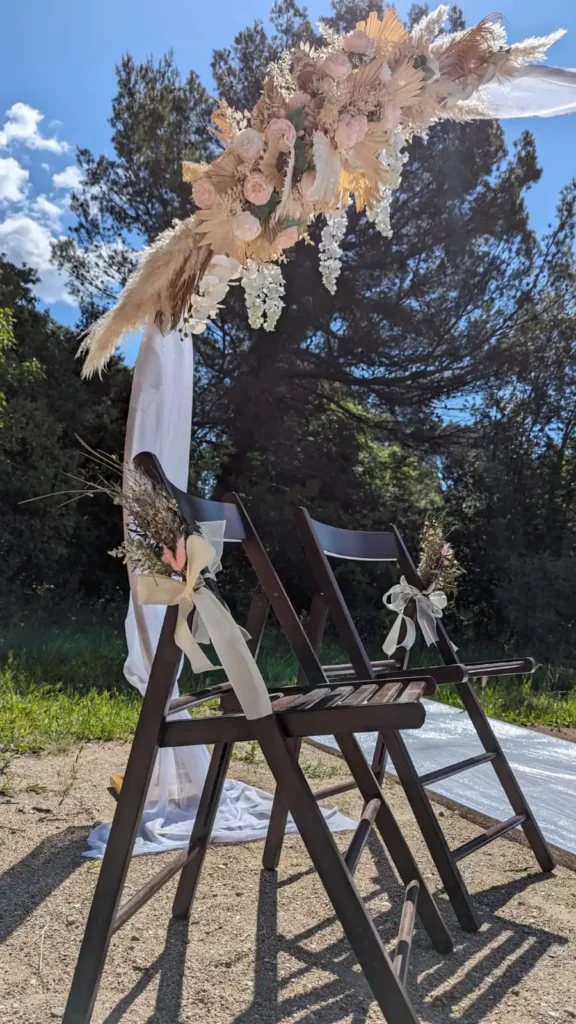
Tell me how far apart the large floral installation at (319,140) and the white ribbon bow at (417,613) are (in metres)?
1.05

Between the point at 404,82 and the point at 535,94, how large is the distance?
817mm

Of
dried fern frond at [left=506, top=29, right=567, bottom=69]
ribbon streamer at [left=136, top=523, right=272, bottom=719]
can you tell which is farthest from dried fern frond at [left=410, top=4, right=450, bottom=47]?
ribbon streamer at [left=136, top=523, right=272, bottom=719]

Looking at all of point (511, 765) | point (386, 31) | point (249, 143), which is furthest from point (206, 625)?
point (511, 765)

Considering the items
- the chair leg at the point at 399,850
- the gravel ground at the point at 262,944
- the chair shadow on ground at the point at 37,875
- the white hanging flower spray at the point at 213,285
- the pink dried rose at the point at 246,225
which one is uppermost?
the pink dried rose at the point at 246,225

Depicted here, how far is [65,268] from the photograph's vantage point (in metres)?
8.31

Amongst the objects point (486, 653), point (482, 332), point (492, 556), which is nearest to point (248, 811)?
point (486, 653)

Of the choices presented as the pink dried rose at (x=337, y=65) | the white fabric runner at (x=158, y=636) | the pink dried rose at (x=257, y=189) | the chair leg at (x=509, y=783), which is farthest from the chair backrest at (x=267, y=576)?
the pink dried rose at (x=337, y=65)

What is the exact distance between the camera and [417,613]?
2455 millimetres

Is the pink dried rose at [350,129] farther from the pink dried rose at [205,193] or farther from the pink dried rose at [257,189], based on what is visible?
the pink dried rose at [205,193]

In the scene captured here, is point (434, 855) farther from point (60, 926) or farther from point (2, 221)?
point (2, 221)

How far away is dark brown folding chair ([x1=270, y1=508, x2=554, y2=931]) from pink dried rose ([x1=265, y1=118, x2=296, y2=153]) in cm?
112

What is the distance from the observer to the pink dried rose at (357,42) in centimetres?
235

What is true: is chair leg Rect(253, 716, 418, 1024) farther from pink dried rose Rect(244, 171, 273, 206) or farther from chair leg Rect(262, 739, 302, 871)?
pink dried rose Rect(244, 171, 273, 206)

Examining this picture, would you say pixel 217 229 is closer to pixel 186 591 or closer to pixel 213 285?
pixel 213 285
